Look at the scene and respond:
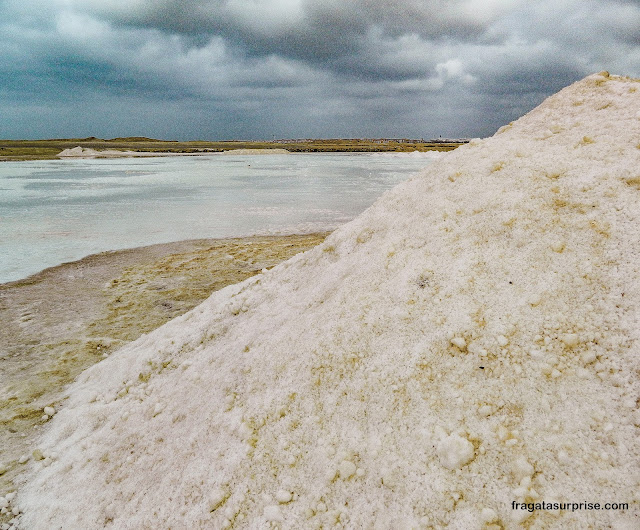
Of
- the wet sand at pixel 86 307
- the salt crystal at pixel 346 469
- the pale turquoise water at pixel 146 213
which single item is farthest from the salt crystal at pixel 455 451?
the pale turquoise water at pixel 146 213

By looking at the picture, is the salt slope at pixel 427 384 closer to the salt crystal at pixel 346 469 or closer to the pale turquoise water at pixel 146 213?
the salt crystal at pixel 346 469

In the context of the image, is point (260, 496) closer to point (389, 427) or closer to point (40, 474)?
point (389, 427)

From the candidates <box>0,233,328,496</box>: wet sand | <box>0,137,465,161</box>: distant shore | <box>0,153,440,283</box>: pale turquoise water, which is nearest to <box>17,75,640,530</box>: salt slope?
<box>0,233,328,496</box>: wet sand

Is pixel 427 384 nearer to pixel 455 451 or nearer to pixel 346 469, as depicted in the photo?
pixel 455 451

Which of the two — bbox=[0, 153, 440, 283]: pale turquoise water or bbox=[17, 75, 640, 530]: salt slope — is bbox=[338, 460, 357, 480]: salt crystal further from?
bbox=[0, 153, 440, 283]: pale turquoise water

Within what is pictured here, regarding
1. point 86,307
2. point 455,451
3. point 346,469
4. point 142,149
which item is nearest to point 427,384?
point 455,451

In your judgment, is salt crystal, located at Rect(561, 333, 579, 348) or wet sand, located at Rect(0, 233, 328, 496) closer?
salt crystal, located at Rect(561, 333, 579, 348)
